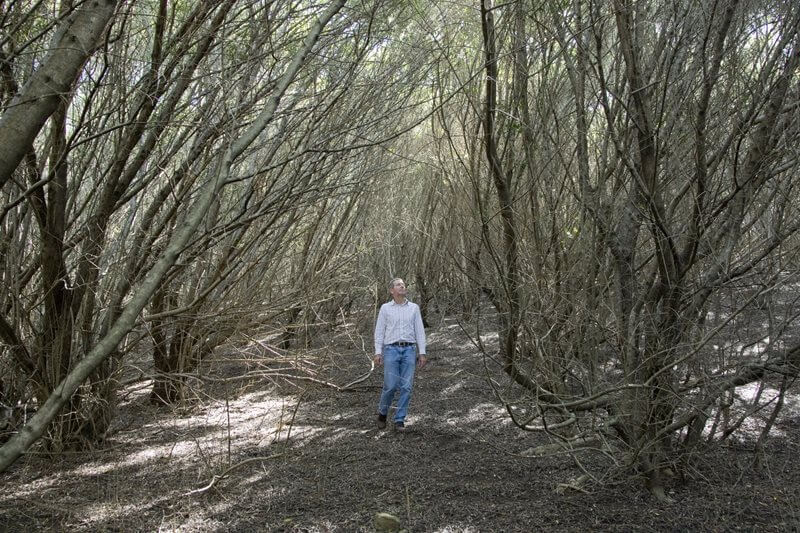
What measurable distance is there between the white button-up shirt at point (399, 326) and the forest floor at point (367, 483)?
0.78 m

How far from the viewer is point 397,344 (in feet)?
19.6

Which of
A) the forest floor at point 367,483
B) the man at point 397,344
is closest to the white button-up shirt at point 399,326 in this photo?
the man at point 397,344

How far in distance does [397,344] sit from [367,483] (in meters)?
1.85

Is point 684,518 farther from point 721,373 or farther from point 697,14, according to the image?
point 697,14

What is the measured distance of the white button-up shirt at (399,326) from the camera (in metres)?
5.96

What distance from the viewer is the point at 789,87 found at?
3.32 meters

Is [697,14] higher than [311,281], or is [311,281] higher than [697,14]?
[697,14]

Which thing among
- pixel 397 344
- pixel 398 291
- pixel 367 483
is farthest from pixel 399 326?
pixel 367 483

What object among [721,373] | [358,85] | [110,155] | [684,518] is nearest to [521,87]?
[358,85]

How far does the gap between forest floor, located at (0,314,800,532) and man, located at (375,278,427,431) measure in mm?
371

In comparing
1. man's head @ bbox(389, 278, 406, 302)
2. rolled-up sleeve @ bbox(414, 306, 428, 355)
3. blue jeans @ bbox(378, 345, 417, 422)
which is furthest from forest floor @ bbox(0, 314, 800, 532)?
man's head @ bbox(389, 278, 406, 302)

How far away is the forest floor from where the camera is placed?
344cm

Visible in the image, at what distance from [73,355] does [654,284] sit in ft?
13.0

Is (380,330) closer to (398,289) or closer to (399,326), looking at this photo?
(399,326)
